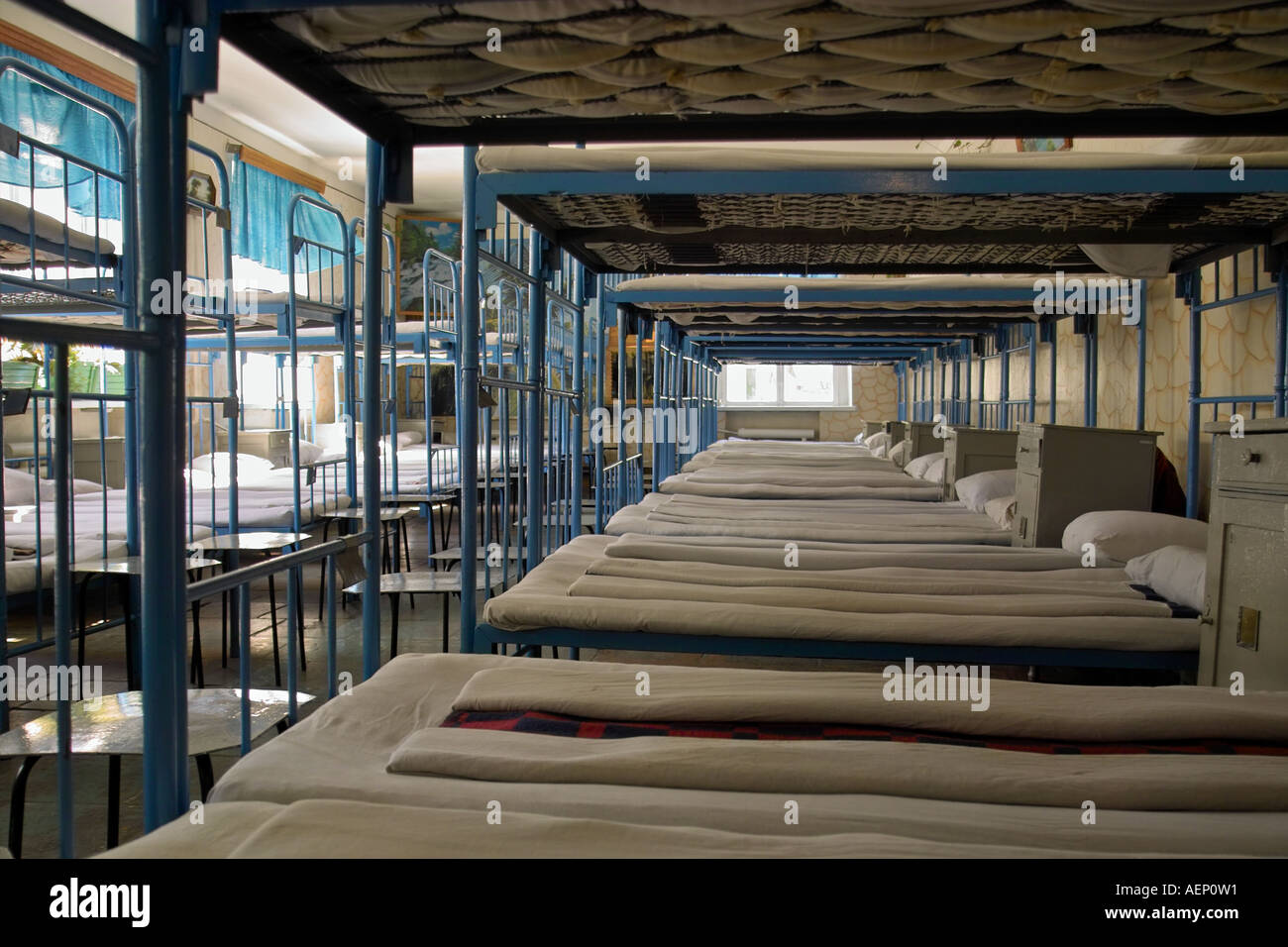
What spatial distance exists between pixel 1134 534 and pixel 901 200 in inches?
55.2

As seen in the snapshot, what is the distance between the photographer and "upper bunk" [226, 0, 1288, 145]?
1.22 metres

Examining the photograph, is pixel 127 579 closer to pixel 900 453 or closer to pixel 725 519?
pixel 725 519

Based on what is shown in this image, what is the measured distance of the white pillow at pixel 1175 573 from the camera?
2475 mm

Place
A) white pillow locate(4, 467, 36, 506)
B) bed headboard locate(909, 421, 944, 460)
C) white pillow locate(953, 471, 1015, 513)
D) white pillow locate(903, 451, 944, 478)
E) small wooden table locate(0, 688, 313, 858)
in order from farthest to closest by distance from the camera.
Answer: bed headboard locate(909, 421, 944, 460) < white pillow locate(903, 451, 944, 478) < white pillow locate(4, 467, 36, 506) < white pillow locate(953, 471, 1015, 513) < small wooden table locate(0, 688, 313, 858)

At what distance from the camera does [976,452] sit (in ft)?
17.4

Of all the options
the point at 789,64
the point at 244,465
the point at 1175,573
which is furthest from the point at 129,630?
the point at 244,465

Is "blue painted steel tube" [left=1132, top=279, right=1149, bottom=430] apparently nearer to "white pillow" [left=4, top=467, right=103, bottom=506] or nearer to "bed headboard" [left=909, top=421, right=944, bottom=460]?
"bed headboard" [left=909, top=421, right=944, bottom=460]

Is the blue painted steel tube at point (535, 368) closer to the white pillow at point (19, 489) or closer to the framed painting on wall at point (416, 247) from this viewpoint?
the white pillow at point (19, 489)

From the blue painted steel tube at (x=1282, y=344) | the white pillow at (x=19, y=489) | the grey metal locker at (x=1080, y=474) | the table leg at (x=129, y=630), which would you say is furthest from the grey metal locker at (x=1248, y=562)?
the white pillow at (x=19, y=489)

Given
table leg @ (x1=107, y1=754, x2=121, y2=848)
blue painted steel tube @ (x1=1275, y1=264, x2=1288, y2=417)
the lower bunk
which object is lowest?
table leg @ (x1=107, y1=754, x2=121, y2=848)

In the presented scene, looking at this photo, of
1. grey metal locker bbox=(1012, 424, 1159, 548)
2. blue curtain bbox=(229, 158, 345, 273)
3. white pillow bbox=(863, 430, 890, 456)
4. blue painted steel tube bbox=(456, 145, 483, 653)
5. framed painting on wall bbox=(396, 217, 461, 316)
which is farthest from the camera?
framed painting on wall bbox=(396, 217, 461, 316)

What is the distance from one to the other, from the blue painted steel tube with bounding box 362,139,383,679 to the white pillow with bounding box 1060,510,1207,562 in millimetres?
2383

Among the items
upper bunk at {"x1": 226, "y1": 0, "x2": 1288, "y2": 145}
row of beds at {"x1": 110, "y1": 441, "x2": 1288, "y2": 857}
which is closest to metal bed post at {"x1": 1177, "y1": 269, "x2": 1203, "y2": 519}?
row of beds at {"x1": 110, "y1": 441, "x2": 1288, "y2": 857}
